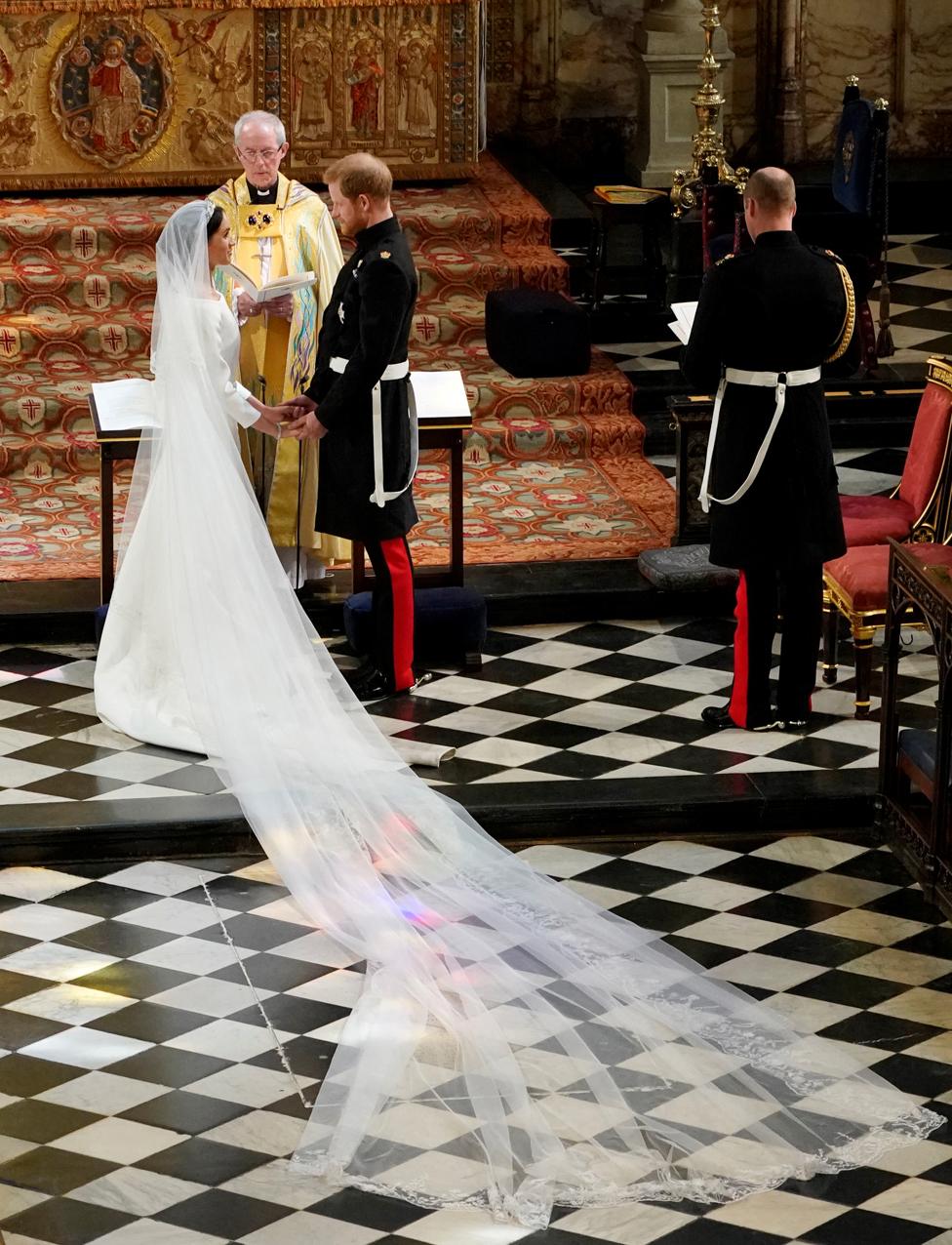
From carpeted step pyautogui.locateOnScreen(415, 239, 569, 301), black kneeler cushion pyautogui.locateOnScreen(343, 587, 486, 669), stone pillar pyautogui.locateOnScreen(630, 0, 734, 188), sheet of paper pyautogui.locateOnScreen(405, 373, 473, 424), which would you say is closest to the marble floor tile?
black kneeler cushion pyautogui.locateOnScreen(343, 587, 486, 669)

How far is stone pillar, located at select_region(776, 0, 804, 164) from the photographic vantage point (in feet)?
50.5

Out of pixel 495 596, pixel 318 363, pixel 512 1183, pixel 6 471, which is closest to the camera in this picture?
pixel 512 1183

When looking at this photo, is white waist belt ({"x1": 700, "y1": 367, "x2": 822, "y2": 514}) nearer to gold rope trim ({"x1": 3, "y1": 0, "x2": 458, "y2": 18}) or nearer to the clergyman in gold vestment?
the clergyman in gold vestment

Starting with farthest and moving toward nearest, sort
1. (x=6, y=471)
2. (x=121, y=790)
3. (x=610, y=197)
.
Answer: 1. (x=610, y=197)
2. (x=6, y=471)
3. (x=121, y=790)

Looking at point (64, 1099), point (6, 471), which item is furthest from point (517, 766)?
point (6, 471)

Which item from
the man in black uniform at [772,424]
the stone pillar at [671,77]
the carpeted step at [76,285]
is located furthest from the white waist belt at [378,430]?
the stone pillar at [671,77]

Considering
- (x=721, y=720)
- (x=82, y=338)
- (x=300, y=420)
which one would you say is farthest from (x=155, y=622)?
(x=82, y=338)

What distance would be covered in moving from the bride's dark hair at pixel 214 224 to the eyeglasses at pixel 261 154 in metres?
0.98

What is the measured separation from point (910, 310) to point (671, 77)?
221 cm

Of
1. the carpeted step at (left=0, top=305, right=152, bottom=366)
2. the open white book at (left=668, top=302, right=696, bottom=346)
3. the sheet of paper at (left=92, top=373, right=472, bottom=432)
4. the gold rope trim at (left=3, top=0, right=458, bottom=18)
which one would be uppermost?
the gold rope trim at (left=3, top=0, right=458, bottom=18)

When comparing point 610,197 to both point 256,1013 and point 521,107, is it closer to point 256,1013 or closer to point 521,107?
point 521,107

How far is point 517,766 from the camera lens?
809 cm

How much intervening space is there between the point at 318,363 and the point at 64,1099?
334 centimetres

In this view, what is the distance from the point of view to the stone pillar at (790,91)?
1540 cm
